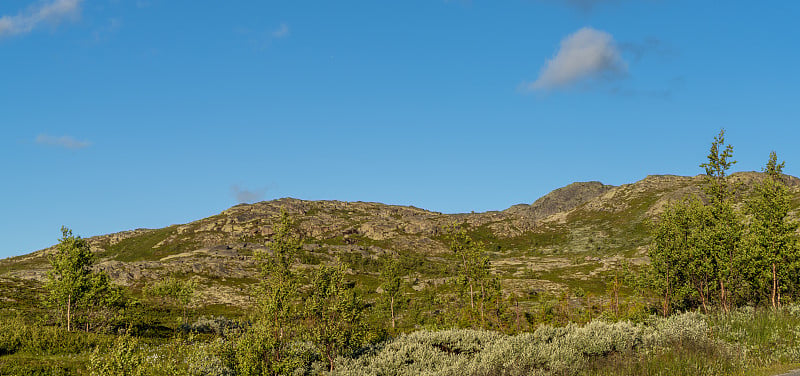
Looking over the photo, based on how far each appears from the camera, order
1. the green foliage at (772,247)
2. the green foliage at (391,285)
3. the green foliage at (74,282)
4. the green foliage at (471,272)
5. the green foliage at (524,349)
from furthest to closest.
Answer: the green foliage at (391,285) → the green foliage at (471,272) → the green foliage at (74,282) → the green foliage at (772,247) → the green foliage at (524,349)

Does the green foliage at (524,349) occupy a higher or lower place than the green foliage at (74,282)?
lower

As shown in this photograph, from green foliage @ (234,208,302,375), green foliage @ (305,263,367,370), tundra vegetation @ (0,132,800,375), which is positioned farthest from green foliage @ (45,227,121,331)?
green foliage @ (305,263,367,370)

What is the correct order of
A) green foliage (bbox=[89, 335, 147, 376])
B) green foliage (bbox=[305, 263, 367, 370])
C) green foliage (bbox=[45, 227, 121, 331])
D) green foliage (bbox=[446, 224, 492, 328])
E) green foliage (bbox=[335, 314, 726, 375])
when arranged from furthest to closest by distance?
green foliage (bbox=[446, 224, 492, 328])
green foliage (bbox=[45, 227, 121, 331])
green foliage (bbox=[305, 263, 367, 370])
green foliage (bbox=[335, 314, 726, 375])
green foliage (bbox=[89, 335, 147, 376])

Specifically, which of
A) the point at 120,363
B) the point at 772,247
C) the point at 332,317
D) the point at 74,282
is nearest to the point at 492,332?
the point at 332,317

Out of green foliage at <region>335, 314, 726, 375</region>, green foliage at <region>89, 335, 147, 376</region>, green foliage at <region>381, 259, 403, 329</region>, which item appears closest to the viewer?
green foliage at <region>89, 335, 147, 376</region>

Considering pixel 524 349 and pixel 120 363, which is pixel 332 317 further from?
pixel 120 363

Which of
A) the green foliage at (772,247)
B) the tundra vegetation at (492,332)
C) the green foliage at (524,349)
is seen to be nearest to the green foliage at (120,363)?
the tundra vegetation at (492,332)

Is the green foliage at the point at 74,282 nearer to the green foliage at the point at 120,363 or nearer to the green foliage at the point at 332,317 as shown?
the green foliage at the point at 332,317

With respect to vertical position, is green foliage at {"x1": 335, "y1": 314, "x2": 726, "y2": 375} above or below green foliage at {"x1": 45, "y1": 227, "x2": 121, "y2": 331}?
below

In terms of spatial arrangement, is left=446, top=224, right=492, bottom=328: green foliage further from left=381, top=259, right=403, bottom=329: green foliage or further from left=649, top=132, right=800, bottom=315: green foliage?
left=381, top=259, right=403, bottom=329: green foliage

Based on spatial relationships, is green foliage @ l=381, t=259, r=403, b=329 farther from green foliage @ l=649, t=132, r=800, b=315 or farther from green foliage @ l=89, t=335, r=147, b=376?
green foliage @ l=89, t=335, r=147, b=376

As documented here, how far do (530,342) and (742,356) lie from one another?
7.74m

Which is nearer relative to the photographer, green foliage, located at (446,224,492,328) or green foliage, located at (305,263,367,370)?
green foliage, located at (305,263,367,370)

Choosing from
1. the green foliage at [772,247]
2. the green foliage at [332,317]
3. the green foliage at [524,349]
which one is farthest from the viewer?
the green foliage at [772,247]
